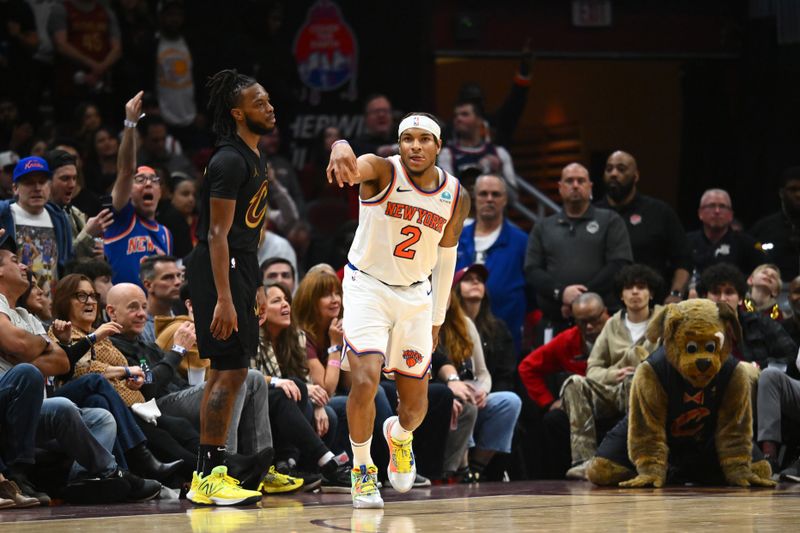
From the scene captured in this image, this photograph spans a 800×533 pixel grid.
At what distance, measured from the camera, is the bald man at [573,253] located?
11039mm

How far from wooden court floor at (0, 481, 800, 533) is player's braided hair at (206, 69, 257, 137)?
209 centimetres

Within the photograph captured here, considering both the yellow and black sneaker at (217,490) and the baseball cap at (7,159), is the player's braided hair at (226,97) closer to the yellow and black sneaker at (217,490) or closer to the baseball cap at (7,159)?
the yellow and black sneaker at (217,490)

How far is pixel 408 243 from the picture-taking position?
7684mm

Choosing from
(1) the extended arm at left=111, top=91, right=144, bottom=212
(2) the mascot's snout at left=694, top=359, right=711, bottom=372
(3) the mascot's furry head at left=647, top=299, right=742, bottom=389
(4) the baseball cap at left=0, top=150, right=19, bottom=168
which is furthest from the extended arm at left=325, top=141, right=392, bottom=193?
(4) the baseball cap at left=0, top=150, right=19, bottom=168

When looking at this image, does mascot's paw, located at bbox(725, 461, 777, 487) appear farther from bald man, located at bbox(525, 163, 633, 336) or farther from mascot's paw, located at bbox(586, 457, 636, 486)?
bald man, located at bbox(525, 163, 633, 336)

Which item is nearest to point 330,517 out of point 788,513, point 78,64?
point 788,513

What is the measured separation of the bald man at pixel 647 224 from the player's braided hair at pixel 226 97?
4630 millimetres

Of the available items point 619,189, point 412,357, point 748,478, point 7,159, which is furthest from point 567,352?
point 7,159

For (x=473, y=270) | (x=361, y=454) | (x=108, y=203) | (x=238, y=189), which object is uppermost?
(x=108, y=203)

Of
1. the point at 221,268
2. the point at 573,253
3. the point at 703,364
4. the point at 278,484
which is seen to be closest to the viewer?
the point at 221,268

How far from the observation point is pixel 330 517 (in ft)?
22.7

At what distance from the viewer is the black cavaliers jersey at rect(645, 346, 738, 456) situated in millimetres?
8922

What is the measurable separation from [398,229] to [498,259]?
404 centimetres

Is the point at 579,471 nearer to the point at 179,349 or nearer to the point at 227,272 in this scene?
the point at 179,349
